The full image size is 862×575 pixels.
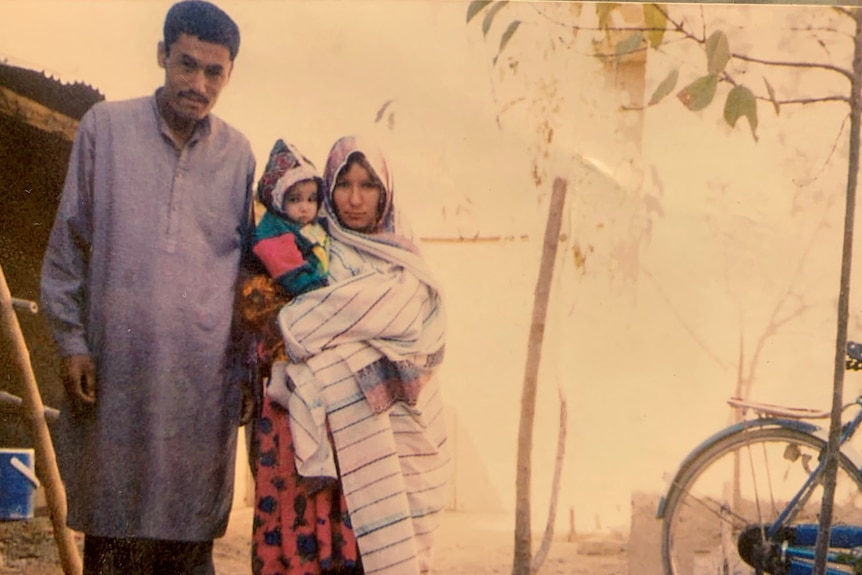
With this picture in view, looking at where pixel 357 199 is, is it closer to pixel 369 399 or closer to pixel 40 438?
pixel 369 399

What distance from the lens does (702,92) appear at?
108 inches

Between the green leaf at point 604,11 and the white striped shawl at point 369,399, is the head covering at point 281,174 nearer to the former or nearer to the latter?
the white striped shawl at point 369,399

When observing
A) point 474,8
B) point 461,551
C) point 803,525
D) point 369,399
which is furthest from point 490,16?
point 803,525

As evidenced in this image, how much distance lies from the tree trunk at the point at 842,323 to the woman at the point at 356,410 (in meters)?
1.09

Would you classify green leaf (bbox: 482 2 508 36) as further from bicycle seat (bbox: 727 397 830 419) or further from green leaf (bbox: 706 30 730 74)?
bicycle seat (bbox: 727 397 830 419)

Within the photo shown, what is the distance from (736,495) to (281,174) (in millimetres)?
1683

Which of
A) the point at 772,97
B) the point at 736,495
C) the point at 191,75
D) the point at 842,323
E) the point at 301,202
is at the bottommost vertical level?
the point at 736,495

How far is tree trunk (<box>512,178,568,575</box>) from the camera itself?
2.73m

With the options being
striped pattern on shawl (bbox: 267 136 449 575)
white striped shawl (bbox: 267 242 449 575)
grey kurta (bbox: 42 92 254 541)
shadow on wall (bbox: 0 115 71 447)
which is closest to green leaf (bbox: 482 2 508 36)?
striped pattern on shawl (bbox: 267 136 449 575)

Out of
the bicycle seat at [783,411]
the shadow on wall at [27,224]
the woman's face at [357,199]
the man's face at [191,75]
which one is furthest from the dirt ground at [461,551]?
the man's face at [191,75]

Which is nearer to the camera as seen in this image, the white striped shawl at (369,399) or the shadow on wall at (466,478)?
the white striped shawl at (369,399)

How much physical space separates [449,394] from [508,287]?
0.37 meters

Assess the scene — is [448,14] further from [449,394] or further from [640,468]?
[640,468]

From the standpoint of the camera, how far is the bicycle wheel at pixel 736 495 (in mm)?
2686
